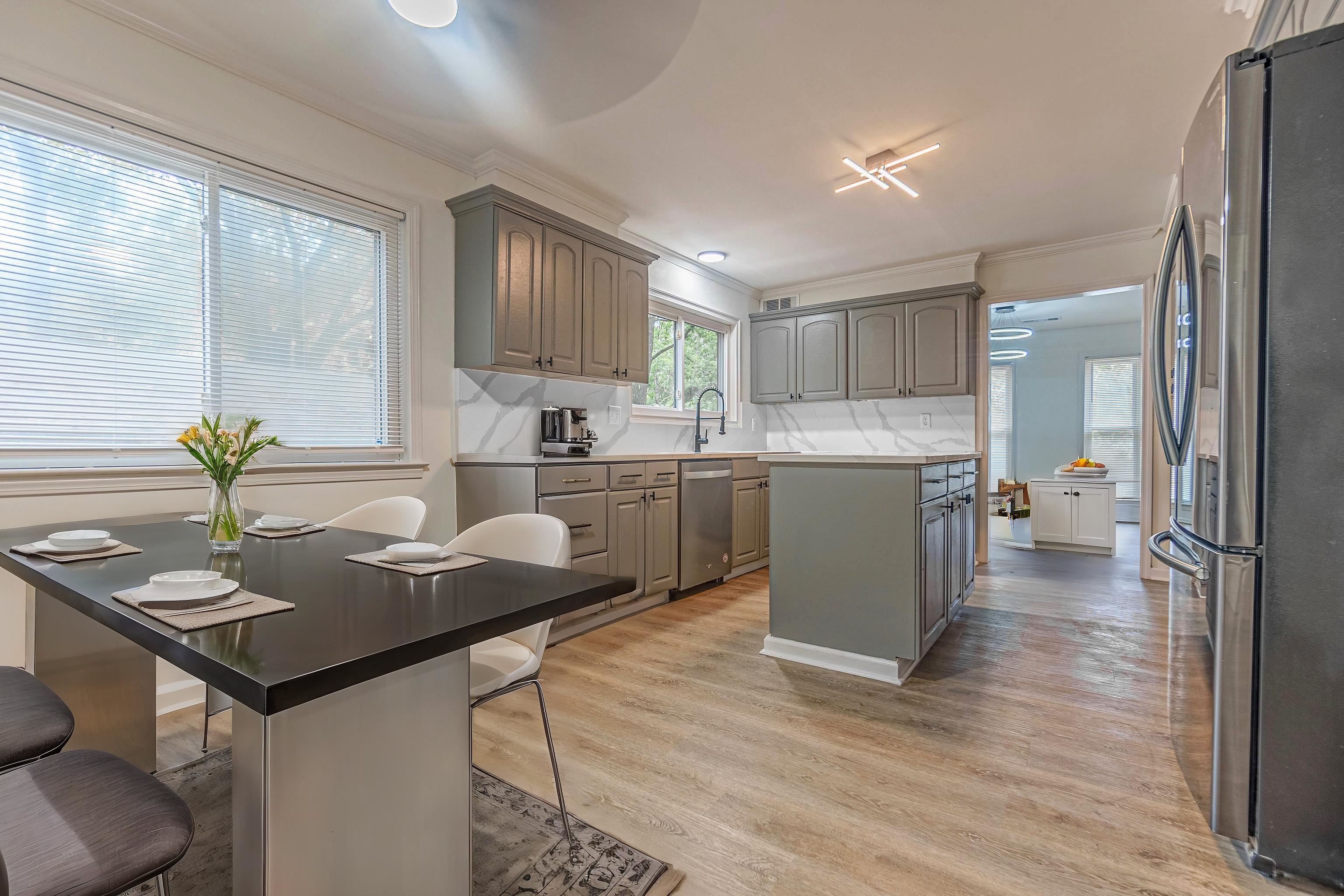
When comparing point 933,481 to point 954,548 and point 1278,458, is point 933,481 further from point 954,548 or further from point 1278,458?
point 1278,458

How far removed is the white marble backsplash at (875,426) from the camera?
16.8ft

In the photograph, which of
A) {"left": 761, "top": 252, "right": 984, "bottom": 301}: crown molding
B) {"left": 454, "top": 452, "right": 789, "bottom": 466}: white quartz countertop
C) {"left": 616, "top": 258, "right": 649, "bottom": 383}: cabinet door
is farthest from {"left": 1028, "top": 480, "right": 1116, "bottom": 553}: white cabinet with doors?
{"left": 616, "top": 258, "right": 649, "bottom": 383}: cabinet door

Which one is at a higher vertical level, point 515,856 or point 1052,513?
point 1052,513

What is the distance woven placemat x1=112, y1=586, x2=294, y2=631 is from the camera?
889mm

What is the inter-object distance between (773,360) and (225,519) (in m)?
4.85

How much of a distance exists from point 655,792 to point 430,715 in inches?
40.1

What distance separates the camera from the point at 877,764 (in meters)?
1.93

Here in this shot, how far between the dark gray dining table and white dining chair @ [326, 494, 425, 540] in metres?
0.94

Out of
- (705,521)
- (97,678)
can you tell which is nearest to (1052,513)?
(705,521)

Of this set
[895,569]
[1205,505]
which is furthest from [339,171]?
[1205,505]

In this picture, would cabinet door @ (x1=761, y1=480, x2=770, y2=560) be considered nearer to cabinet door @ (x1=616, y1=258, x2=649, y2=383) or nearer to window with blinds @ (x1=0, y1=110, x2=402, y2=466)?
cabinet door @ (x1=616, y1=258, x2=649, y2=383)

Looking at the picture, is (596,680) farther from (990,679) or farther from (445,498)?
(990,679)

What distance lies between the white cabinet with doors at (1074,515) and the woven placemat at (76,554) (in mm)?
6687

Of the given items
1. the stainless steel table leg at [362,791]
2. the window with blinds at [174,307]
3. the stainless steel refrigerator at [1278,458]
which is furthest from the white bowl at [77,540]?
the stainless steel refrigerator at [1278,458]
